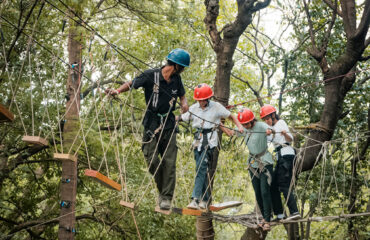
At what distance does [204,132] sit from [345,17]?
2.63 meters

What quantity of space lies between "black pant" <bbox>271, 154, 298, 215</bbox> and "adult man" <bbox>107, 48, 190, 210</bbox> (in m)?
1.12

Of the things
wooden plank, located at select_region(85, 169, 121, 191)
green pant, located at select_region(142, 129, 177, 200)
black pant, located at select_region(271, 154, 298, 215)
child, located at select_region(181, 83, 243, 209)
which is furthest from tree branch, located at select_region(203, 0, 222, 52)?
wooden plank, located at select_region(85, 169, 121, 191)

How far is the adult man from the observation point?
325 centimetres

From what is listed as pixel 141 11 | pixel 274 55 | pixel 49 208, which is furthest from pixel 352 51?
pixel 49 208

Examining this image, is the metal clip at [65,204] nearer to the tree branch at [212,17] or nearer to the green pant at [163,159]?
the green pant at [163,159]

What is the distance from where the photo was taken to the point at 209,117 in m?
3.70

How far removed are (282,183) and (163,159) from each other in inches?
49.1

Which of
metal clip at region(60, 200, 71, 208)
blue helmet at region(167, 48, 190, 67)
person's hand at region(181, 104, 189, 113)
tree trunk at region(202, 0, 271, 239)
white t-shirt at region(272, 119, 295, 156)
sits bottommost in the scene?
metal clip at region(60, 200, 71, 208)

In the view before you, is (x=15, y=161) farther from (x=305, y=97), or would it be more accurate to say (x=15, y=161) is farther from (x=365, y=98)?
(x=365, y=98)

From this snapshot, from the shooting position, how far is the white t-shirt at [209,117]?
11.8 ft

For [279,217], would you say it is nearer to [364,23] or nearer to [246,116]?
[246,116]

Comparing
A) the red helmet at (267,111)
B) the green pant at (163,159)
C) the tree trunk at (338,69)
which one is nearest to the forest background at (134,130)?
the tree trunk at (338,69)

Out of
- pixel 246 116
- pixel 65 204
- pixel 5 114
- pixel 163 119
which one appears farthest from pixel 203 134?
pixel 65 204

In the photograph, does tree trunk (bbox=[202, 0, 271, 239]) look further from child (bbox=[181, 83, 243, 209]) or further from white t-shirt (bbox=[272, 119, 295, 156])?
child (bbox=[181, 83, 243, 209])
